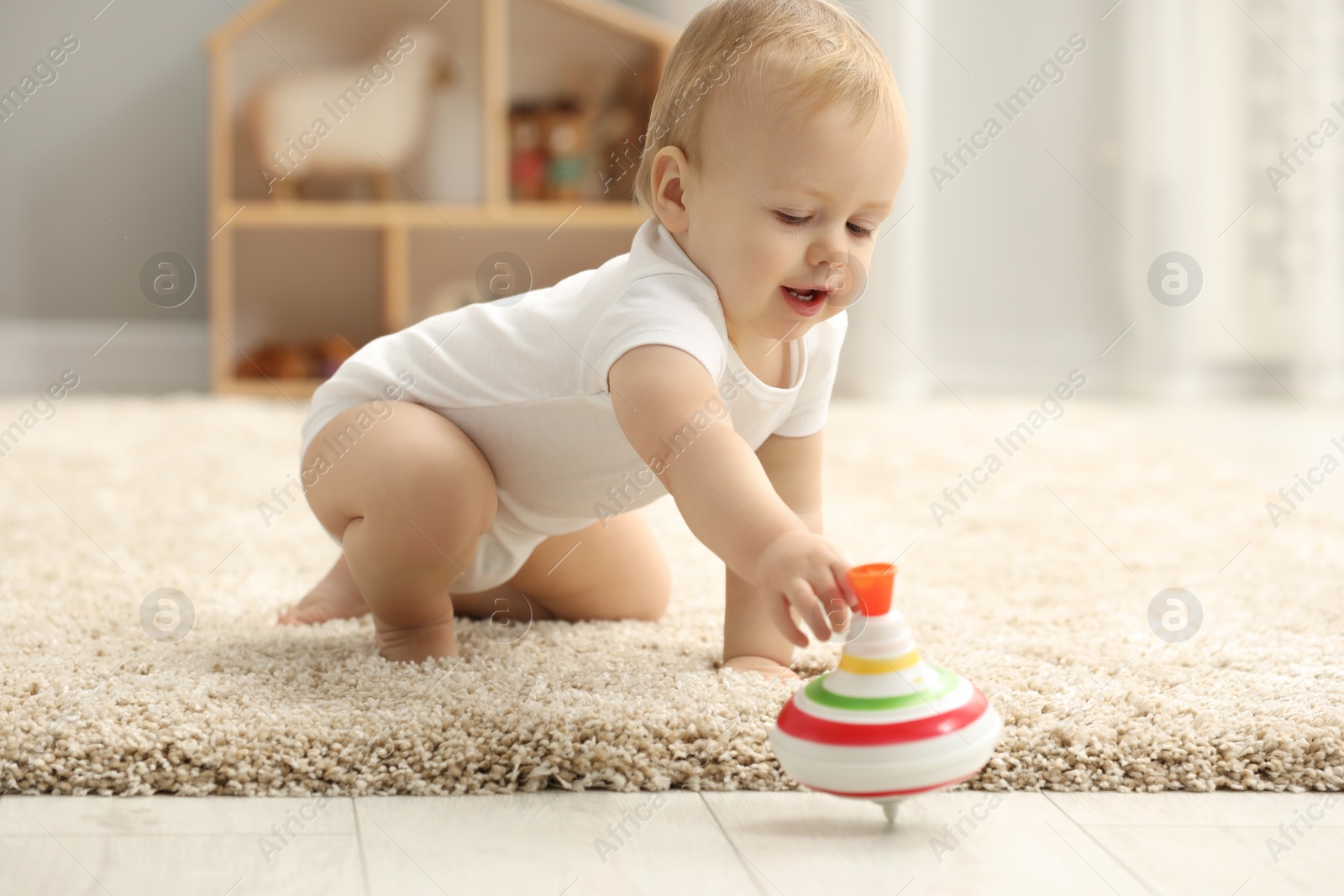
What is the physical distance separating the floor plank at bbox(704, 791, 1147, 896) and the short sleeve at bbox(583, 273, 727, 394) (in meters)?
0.25

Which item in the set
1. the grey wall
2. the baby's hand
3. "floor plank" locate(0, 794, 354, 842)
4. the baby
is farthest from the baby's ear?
the grey wall

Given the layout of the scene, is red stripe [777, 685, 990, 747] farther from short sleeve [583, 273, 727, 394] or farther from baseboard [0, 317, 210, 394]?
baseboard [0, 317, 210, 394]

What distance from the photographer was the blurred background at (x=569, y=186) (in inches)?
103

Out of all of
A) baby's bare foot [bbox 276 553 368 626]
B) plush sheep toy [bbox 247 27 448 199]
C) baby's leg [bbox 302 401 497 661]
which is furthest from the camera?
plush sheep toy [bbox 247 27 448 199]

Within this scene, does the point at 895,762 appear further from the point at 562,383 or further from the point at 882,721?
the point at 562,383

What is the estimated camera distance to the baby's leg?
33.4 inches

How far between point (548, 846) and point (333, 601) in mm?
449

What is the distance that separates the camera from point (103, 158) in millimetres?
2865

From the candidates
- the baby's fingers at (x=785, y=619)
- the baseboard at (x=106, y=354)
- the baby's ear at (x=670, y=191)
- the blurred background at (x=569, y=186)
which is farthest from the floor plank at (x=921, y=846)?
the baseboard at (x=106, y=354)

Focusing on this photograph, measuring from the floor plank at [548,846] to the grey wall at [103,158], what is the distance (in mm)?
2481

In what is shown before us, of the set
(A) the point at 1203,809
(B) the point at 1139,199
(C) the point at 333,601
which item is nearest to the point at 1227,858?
(A) the point at 1203,809

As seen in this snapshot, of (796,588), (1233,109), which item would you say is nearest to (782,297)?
(796,588)

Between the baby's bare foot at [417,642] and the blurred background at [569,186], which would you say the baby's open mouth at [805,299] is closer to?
the baby's bare foot at [417,642]

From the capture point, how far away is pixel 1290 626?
101 cm
